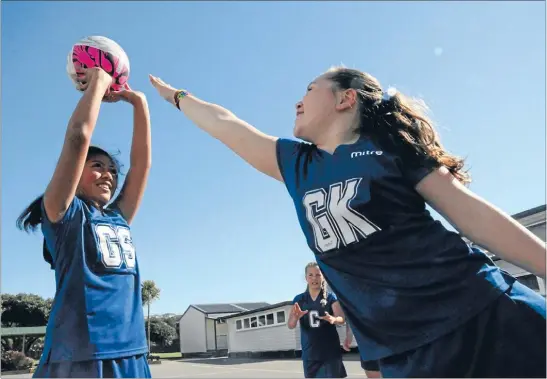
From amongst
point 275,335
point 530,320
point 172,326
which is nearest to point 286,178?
point 530,320

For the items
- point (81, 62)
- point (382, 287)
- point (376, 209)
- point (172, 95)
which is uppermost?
point (81, 62)

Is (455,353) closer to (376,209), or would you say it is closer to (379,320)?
(379,320)

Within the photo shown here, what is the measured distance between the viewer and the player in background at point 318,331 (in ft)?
24.5

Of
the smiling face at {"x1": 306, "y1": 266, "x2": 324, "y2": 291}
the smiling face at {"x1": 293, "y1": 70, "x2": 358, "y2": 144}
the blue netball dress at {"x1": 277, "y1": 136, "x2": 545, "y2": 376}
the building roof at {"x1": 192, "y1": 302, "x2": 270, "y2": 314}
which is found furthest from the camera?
the building roof at {"x1": 192, "y1": 302, "x2": 270, "y2": 314}

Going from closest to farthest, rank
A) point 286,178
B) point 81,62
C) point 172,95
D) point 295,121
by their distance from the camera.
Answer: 1. point 286,178
2. point 295,121
3. point 172,95
4. point 81,62

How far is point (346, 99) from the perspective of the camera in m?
2.46

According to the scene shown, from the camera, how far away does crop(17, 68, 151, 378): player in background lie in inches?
105

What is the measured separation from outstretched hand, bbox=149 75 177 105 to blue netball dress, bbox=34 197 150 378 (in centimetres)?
91

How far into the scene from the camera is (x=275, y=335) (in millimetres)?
37188

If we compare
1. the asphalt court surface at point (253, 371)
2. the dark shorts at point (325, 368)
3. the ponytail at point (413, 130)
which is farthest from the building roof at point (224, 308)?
the ponytail at point (413, 130)

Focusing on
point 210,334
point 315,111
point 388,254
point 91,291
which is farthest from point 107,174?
point 210,334

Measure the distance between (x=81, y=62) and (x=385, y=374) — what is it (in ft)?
11.2

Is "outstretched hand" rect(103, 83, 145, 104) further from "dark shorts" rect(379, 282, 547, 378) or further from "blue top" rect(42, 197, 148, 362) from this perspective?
"dark shorts" rect(379, 282, 547, 378)

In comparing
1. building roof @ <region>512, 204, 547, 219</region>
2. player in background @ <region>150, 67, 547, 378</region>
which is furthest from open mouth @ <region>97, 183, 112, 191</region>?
building roof @ <region>512, 204, 547, 219</region>
